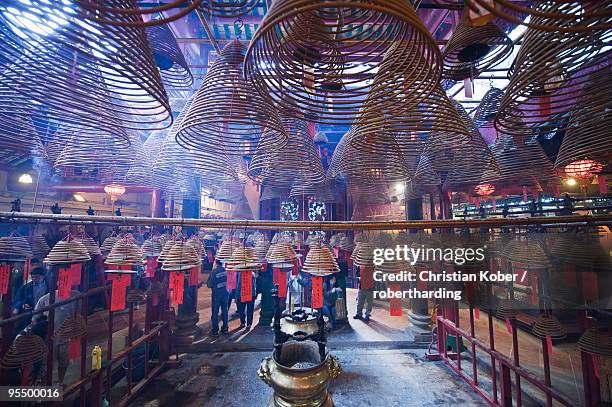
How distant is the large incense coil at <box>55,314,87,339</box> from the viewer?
2705 mm

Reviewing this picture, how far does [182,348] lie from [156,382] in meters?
0.95

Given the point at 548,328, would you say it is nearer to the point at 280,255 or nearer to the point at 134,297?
the point at 280,255

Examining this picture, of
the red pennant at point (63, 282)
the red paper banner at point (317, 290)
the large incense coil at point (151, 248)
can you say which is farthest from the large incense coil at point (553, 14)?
the large incense coil at point (151, 248)

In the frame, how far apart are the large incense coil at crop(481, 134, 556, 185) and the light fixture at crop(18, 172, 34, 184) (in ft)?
34.8

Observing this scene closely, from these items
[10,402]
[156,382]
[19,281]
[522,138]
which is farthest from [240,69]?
[19,281]

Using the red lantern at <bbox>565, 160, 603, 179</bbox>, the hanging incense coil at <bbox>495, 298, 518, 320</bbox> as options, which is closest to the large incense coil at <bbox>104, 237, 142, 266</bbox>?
the hanging incense coil at <bbox>495, 298, 518, 320</bbox>

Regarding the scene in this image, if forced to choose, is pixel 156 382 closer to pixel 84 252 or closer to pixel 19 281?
pixel 84 252

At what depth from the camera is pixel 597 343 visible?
2.11m

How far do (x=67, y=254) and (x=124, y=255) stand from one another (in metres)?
0.42

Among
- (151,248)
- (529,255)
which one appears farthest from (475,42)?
(151,248)

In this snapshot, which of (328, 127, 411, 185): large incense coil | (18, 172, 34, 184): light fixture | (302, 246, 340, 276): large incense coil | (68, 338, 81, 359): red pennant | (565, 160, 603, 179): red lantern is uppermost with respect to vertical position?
(18, 172, 34, 184): light fixture

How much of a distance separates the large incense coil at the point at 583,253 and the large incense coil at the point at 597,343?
692mm

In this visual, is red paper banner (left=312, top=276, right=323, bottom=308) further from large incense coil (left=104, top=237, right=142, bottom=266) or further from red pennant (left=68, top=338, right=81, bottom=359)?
red pennant (left=68, top=338, right=81, bottom=359)

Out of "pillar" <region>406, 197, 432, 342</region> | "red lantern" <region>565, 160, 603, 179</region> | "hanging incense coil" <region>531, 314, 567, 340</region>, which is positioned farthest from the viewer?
"pillar" <region>406, 197, 432, 342</region>
